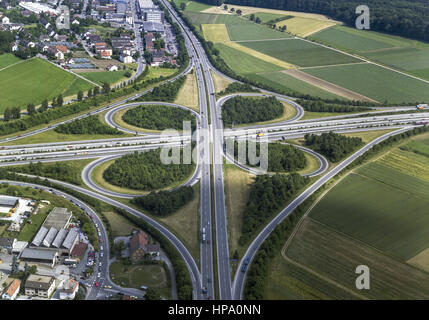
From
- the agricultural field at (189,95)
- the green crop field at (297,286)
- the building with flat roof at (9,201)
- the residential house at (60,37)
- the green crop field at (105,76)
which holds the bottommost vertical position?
the green crop field at (297,286)

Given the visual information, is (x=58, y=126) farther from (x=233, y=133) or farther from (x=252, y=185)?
(x=252, y=185)

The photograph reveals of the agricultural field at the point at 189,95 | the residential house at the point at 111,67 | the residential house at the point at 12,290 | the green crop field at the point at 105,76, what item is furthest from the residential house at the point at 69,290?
the residential house at the point at 111,67

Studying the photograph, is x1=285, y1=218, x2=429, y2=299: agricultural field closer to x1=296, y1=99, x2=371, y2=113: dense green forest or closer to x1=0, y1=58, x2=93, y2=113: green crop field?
x1=296, y1=99, x2=371, y2=113: dense green forest

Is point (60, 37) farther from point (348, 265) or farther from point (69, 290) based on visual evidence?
point (348, 265)

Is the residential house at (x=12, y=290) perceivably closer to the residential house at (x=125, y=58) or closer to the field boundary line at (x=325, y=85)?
the residential house at (x=125, y=58)

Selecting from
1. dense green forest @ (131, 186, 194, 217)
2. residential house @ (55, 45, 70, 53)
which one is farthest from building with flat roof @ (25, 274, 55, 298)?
residential house @ (55, 45, 70, 53)

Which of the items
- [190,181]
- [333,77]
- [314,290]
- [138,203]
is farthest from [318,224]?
[333,77]
